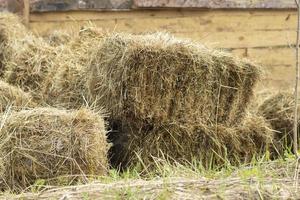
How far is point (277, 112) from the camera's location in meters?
6.80

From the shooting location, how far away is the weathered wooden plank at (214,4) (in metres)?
8.61

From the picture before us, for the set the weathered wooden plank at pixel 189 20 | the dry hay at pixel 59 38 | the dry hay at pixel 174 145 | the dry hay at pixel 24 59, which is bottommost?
the dry hay at pixel 174 145

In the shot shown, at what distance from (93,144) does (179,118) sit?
0.95m

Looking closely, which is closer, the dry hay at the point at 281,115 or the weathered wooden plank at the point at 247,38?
the dry hay at the point at 281,115

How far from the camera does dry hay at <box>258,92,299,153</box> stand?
6691mm

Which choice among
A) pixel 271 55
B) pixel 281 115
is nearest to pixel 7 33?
pixel 281 115

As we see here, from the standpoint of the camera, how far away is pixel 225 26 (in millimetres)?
9078

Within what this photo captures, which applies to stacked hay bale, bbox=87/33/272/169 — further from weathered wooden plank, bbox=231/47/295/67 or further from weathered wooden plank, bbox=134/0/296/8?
weathered wooden plank, bbox=231/47/295/67

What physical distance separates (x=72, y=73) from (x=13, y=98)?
625 mm

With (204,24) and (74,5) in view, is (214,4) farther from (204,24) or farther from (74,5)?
(74,5)

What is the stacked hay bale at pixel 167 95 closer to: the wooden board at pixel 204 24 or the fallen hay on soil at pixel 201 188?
the fallen hay on soil at pixel 201 188

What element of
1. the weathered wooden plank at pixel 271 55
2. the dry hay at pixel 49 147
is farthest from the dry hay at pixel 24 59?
the weathered wooden plank at pixel 271 55

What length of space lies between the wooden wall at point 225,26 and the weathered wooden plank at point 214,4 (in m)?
0.11

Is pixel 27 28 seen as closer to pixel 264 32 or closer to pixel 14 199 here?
pixel 264 32
